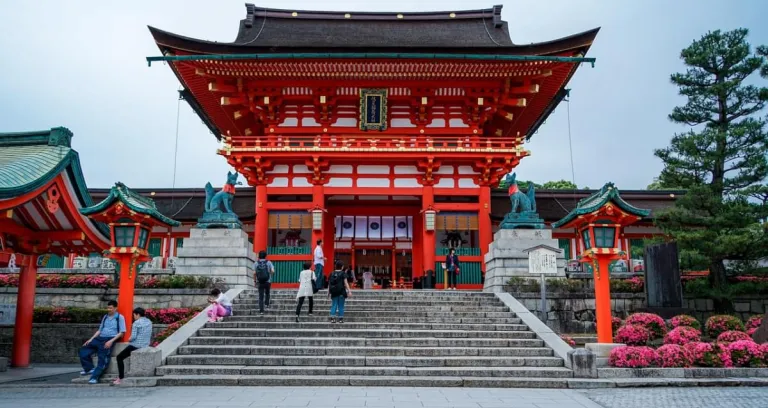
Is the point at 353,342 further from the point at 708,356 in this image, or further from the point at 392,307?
the point at 708,356

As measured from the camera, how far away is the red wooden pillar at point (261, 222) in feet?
71.9

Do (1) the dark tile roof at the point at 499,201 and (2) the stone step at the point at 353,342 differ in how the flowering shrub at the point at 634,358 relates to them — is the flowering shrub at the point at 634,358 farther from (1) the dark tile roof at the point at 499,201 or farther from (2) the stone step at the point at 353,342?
(1) the dark tile roof at the point at 499,201

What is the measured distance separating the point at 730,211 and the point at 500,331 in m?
8.80

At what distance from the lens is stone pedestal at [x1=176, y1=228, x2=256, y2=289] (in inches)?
685

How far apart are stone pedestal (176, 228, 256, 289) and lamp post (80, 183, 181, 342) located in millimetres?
5000

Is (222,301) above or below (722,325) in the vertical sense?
above

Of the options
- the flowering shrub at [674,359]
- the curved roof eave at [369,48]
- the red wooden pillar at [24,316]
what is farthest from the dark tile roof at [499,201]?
the flowering shrub at [674,359]

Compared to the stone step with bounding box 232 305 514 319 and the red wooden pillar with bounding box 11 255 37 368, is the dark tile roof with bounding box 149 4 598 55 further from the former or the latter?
the red wooden pillar with bounding box 11 255 37 368

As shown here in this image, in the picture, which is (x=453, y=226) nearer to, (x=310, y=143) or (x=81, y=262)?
(x=310, y=143)

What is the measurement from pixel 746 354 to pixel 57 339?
16607mm

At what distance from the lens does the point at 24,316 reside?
13.2 m

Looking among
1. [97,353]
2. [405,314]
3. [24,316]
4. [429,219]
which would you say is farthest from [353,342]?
[429,219]

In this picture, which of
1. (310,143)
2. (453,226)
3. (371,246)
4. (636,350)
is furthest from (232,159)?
(636,350)

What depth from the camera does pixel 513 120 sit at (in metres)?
26.8
